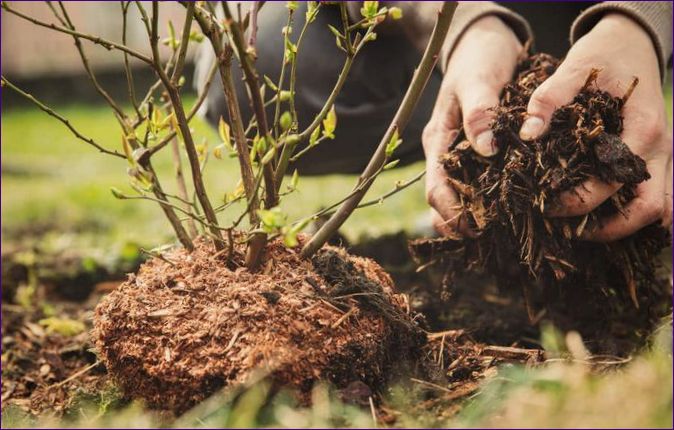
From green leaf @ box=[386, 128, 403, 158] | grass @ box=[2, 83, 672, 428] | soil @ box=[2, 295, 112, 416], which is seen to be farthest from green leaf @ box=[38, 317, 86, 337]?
green leaf @ box=[386, 128, 403, 158]

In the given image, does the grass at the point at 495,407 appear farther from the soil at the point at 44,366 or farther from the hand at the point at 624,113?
the hand at the point at 624,113

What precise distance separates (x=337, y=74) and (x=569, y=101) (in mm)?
1517

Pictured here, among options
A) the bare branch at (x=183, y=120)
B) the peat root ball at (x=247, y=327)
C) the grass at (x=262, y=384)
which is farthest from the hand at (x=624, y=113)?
the bare branch at (x=183, y=120)

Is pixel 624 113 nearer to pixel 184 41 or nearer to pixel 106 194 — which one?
pixel 184 41

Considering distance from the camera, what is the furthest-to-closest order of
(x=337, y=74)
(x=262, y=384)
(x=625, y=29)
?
(x=337, y=74)
(x=625, y=29)
(x=262, y=384)

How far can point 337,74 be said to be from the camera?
305cm

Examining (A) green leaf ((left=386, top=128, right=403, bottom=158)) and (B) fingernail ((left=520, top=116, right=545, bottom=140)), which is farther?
(B) fingernail ((left=520, top=116, right=545, bottom=140))

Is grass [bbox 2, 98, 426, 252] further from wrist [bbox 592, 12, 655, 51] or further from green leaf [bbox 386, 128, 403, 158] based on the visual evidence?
wrist [bbox 592, 12, 655, 51]

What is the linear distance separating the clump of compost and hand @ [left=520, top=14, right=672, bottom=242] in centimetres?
3

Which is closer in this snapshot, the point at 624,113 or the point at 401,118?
the point at 401,118

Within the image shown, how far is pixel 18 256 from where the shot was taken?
3.16m

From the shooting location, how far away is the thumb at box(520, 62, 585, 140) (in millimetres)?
1653

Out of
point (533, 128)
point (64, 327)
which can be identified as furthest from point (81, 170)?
point (533, 128)

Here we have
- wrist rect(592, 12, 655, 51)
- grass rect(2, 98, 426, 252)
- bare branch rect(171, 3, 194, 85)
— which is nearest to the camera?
bare branch rect(171, 3, 194, 85)
